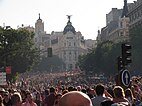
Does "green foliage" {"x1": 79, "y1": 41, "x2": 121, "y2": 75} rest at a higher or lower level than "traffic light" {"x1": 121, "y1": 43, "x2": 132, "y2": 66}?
higher

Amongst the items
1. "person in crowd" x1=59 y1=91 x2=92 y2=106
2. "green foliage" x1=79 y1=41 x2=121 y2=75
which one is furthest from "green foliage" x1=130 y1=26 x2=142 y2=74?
"person in crowd" x1=59 y1=91 x2=92 y2=106

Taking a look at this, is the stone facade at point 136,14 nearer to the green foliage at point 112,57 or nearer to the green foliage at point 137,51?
the green foliage at point 112,57

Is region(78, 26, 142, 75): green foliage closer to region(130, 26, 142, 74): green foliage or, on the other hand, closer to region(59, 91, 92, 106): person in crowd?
region(130, 26, 142, 74): green foliage

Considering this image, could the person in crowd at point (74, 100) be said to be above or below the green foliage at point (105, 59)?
below

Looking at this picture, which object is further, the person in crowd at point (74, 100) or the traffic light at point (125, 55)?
the traffic light at point (125, 55)

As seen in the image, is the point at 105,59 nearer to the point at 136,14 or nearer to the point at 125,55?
the point at 136,14

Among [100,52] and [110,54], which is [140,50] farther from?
[100,52]

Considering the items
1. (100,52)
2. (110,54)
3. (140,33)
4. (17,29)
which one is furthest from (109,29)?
(17,29)

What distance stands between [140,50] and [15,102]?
7783cm

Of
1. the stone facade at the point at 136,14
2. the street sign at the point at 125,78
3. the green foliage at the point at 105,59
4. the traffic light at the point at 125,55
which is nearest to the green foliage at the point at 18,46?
the green foliage at the point at 105,59

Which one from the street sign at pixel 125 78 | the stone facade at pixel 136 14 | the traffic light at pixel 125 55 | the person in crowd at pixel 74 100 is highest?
the stone facade at pixel 136 14

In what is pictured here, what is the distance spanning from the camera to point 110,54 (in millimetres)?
101125

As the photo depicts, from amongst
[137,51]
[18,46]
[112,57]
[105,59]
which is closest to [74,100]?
[18,46]

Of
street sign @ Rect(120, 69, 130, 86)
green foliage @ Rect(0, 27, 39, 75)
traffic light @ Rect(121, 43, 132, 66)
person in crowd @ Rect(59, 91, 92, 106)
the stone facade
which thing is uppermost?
the stone facade
